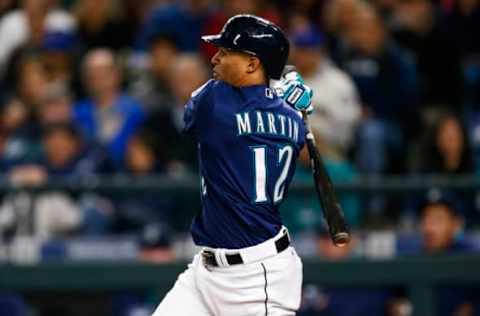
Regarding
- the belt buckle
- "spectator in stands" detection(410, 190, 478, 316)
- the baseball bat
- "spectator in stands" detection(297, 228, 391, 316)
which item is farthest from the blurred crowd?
the belt buckle

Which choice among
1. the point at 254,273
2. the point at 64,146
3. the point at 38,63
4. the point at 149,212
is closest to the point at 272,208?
the point at 254,273

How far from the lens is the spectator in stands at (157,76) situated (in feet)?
30.5

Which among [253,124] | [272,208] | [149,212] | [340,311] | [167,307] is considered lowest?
[340,311]

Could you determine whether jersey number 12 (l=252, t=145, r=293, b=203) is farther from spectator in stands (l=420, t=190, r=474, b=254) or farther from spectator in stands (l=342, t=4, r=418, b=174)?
spectator in stands (l=342, t=4, r=418, b=174)

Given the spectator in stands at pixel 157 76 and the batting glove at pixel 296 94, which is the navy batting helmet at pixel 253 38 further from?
the spectator in stands at pixel 157 76

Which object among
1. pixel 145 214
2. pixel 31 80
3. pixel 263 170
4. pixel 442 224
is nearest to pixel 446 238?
pixel 442 224

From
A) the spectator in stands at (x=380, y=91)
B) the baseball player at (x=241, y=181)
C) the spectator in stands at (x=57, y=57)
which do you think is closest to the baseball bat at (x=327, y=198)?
the baseball player at (x=241, y=181)

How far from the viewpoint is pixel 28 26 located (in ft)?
33.8

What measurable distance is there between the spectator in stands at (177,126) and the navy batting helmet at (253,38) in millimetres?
2944

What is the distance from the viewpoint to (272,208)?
5773 mm

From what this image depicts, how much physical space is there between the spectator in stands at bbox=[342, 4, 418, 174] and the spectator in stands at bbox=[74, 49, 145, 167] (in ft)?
4.96

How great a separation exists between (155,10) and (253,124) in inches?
178

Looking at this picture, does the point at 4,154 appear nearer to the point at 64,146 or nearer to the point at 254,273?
the point at 64,146

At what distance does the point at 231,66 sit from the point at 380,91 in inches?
149
